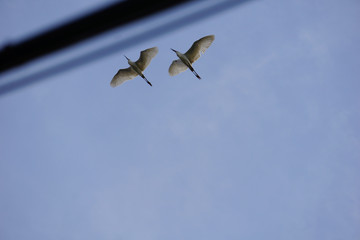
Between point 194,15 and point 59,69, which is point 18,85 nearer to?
point 59,69

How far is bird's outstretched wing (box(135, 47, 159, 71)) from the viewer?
17375 millimetres

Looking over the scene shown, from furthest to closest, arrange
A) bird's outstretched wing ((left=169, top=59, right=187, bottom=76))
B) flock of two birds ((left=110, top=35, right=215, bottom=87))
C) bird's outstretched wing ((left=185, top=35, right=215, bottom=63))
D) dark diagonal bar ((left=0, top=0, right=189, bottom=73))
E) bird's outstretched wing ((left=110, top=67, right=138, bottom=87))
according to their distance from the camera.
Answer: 1. bird's outstretched wing ((left=110, top=67, right=138, bottom=87))
2. bird's outstretched wing ((left=169, top=59, right=187, bottom=76))
3. flock of two birds ((left=110, top=35, right=215, bottom=87))
4. bird's outstretched wing ((left=185, top=35, right=215, bottom=63))
5. dark diagonal bar ((left=0, top=0, right=189, bottom=73))

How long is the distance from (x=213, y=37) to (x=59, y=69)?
1497 centimetres

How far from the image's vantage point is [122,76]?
18.7 m

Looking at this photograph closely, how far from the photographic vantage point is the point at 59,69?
2.04 m

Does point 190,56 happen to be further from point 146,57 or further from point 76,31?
point 76,31

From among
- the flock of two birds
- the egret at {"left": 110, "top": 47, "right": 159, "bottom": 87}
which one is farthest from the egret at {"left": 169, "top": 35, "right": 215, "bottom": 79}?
the egret at {"left": 110, "top": 47, "right": 159, "bottom": 87}

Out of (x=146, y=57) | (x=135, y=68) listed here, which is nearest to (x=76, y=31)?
(x=146, y=57)

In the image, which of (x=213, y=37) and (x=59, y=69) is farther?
(x=213, y=37)

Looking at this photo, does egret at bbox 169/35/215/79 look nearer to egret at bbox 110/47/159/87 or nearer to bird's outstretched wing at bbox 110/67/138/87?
egret at bbox 110/47/159/87

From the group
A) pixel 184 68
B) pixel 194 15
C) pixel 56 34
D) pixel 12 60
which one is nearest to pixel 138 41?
pixel 194 15

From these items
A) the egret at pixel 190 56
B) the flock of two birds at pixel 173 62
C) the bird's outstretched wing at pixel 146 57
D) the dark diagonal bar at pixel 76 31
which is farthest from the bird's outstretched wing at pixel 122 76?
the dark diagonal bar at pixel 76 31

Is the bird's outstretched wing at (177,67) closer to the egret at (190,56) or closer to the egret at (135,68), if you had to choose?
the egret at (190,56)

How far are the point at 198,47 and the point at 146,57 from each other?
2.98 meters
